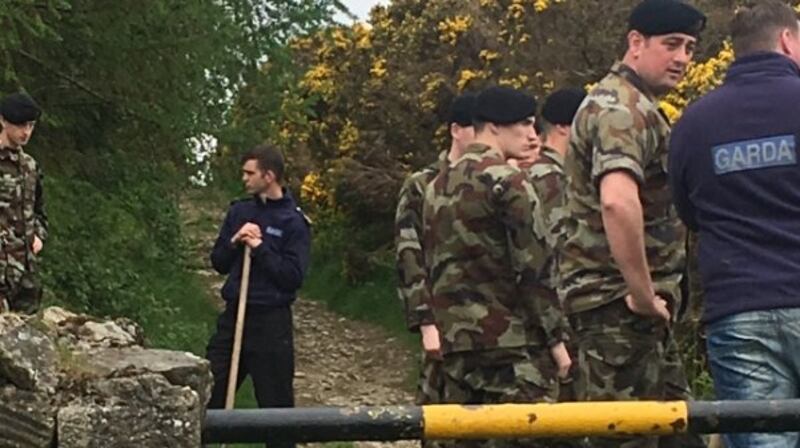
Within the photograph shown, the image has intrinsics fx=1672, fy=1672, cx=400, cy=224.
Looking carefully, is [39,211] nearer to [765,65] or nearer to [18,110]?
[18,110]

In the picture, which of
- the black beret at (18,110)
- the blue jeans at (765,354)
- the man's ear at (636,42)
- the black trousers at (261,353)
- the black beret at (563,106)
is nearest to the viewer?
the blue jeans at (765,354)

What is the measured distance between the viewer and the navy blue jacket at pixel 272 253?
8.88 meters

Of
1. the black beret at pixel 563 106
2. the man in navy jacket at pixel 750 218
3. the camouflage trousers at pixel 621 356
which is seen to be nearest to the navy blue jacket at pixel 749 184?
the man in navy jacket at pixel 750 218

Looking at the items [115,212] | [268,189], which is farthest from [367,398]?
[268,189]

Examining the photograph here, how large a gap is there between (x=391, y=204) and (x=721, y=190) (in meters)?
12.8

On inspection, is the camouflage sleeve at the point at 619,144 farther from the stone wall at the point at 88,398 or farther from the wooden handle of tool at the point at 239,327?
the wooden handle of tool at the point at 239,327

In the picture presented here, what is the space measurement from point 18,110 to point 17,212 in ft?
2.30

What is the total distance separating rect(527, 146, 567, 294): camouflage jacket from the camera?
20.1 feet

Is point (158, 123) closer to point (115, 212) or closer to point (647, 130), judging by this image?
point (115, 212)

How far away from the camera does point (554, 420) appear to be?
389 cm

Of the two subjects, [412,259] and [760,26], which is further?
[412,259]

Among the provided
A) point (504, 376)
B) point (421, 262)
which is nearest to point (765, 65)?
point (504, 376)

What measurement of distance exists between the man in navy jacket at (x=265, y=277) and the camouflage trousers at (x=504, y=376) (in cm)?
260

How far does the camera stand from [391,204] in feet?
58.6
